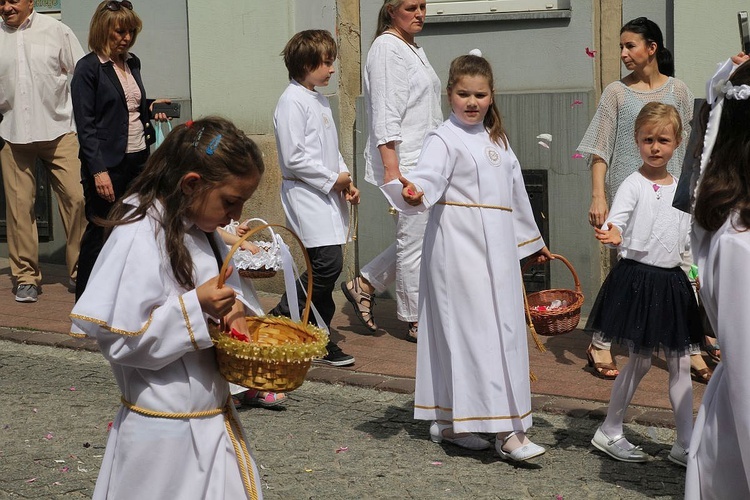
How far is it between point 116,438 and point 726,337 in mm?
1663

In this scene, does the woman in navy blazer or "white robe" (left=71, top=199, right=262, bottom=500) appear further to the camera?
the woman in navy blazer

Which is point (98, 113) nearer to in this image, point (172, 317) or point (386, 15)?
point (386, 15)

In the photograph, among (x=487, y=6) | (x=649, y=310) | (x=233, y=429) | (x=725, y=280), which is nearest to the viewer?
(x=725, y=280)

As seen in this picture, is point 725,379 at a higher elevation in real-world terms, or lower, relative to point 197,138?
lower

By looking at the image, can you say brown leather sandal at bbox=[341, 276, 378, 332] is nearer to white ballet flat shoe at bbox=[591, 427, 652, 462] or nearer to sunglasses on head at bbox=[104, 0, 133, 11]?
sunglasses on head at bbox=[104, 0, 133, 11]

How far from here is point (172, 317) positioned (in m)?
3.16

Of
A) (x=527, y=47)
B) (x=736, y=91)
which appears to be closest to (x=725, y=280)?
(x=736, y=91)

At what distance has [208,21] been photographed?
32.7 feet

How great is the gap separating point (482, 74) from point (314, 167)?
1.78 m

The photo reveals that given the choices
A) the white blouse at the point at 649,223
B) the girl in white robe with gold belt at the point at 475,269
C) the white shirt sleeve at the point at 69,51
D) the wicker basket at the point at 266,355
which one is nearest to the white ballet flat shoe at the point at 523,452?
the girl in white robe with gold belt at the point at 475,269

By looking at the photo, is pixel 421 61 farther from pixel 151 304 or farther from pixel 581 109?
pixel 151 304

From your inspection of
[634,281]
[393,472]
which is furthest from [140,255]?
[634,281]

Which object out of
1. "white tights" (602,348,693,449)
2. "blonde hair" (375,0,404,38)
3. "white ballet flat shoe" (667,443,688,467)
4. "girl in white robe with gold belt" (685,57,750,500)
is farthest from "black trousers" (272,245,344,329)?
"girl in white robe with gold belt" (685,57,750,500)

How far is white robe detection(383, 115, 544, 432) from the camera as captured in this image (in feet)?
18.1
